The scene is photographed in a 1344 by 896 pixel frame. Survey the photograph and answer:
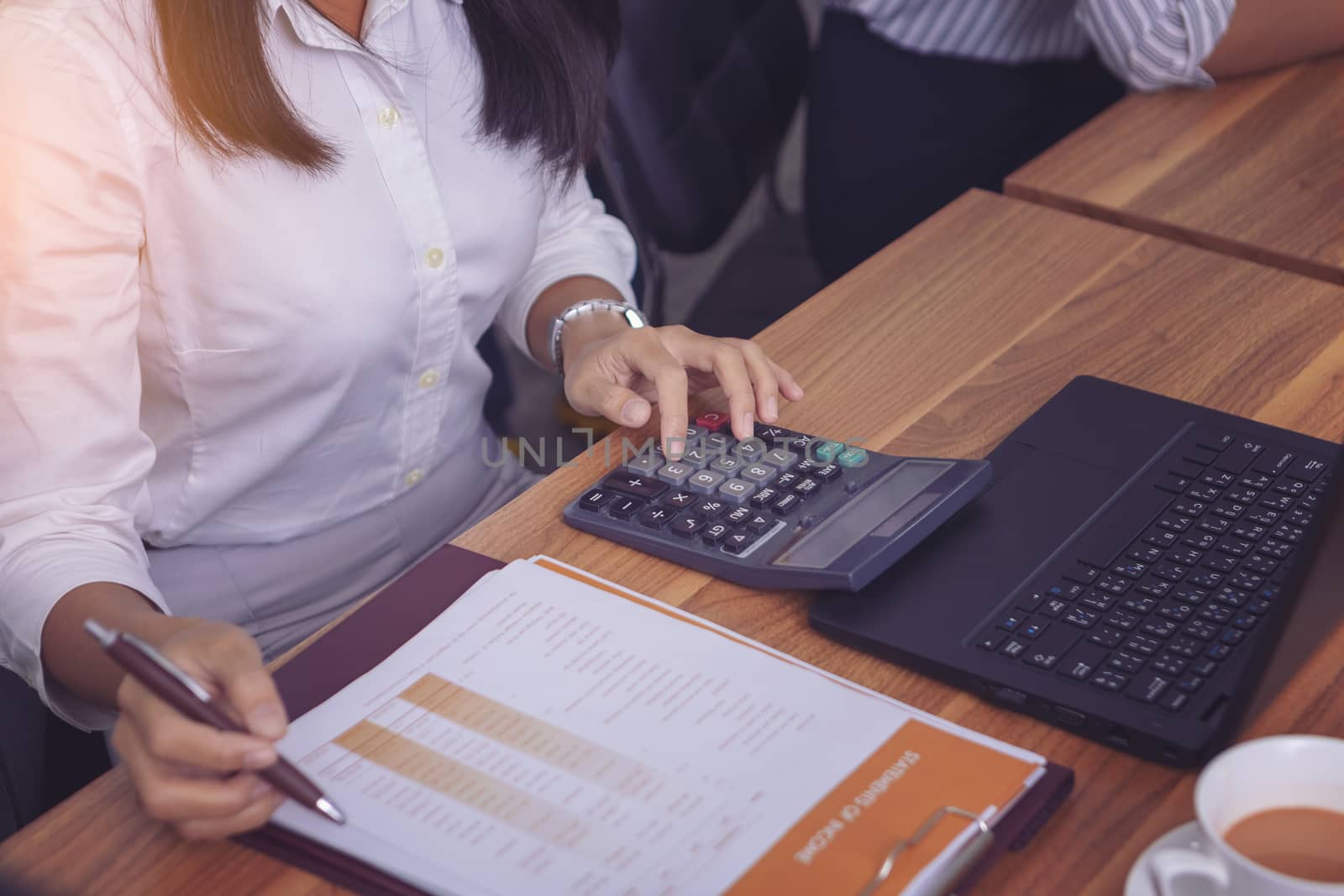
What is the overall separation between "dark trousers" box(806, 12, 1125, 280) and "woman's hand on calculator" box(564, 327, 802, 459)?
720 millimetres

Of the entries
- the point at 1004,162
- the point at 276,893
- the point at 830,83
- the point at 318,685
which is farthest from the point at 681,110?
the point at 276,893

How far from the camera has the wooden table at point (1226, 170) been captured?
3.62ft

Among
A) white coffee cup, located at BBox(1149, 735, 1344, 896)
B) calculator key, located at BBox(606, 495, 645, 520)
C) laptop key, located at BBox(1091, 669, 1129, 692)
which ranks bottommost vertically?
laptop key, located at BBox(1091, 669, 1129, 692)

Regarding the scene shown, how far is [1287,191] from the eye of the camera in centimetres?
116

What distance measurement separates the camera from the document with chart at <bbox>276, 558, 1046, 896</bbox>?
58 cm

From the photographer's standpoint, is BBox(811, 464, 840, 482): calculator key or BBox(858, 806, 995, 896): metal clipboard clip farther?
BBox(811, 464, 840, 482): calculator key

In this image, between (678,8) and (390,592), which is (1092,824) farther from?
(678,8)

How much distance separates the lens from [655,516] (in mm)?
795

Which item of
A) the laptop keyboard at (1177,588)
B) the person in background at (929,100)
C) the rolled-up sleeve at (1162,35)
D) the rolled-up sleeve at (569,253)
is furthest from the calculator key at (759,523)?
the person in background at (929,100)

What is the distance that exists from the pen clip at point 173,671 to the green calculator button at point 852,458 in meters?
0.39

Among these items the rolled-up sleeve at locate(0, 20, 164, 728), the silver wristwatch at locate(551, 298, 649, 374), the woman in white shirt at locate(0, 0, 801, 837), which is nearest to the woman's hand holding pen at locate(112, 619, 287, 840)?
the woman in white shirt at locate(0, 0, 801, 837)

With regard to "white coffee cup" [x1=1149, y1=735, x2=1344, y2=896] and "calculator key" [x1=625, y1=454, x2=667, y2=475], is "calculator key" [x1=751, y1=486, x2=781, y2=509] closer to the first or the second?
"calculator key" [x1=625, y1=454, x2=667, y2=475]

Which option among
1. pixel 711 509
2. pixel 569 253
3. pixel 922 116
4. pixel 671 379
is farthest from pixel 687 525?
pixel 922 116

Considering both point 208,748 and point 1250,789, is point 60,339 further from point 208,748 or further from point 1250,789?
point 1250,789
